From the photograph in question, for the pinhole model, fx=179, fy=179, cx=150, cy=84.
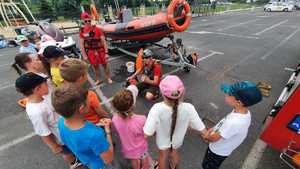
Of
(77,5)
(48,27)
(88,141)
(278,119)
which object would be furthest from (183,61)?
(77,5)

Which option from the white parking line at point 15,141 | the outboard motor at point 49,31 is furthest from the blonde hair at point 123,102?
the outboard motor at point 49,31

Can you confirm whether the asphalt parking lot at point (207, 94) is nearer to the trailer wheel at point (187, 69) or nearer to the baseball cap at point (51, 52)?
the trailer wheel at point (187, 69)

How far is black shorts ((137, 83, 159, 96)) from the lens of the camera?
409 cm

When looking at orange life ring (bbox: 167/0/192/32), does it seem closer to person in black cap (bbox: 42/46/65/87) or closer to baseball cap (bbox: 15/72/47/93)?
person in black cap (bbox: 42/46/65/87)

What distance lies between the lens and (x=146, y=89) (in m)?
4.34

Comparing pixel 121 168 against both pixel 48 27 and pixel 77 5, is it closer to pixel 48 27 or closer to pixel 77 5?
pixel 48 27

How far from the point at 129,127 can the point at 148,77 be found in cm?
238

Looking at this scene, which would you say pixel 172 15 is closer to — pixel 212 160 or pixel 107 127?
pixel 212 160

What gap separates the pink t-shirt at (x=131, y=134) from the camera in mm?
1785

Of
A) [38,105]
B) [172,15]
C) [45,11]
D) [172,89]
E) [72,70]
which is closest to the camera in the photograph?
[172,89]

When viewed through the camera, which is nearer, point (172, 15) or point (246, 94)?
point (246, 94)

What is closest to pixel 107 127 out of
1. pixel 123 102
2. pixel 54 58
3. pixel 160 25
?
pixel 123 102

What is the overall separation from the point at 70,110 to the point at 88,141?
0.29 metres

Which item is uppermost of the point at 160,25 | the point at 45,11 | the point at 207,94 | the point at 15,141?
the point at 45,11
